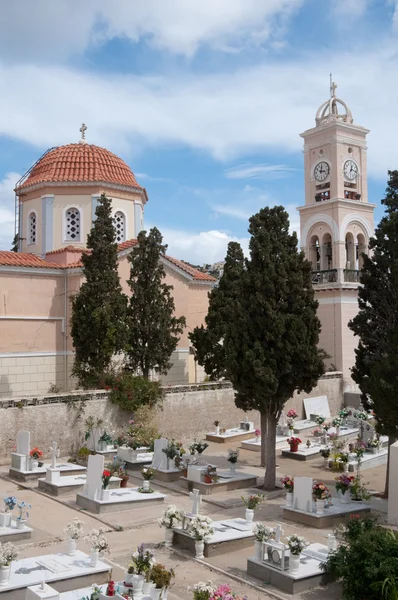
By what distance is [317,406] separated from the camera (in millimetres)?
28406

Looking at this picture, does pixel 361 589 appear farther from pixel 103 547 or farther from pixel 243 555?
pixel 103 547

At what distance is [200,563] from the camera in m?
11.5

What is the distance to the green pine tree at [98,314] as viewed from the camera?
72.7 ft

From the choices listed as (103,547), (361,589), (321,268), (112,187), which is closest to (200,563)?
(103,547)

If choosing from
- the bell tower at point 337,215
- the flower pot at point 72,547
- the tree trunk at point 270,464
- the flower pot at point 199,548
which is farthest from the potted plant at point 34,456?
the bell tower at point 337,215

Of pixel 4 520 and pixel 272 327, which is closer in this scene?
pixel 4 520

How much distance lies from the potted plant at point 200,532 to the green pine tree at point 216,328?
14.0 m

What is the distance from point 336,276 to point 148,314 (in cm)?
1166

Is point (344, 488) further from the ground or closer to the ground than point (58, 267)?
closer to the ground

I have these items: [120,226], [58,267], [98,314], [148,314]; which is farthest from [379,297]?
[120,226]

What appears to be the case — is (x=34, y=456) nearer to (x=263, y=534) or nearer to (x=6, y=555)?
(x=6, y=555)

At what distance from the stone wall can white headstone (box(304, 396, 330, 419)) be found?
1.74 ft

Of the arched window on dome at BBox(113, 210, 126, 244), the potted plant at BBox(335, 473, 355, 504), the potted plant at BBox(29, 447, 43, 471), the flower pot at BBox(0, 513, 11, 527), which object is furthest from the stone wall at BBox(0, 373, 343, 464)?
the potted plant at BBox(335, 473, 355, 504)

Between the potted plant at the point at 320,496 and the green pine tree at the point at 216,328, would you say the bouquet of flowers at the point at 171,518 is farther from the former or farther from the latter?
the green pine tree at the point at 216,328
